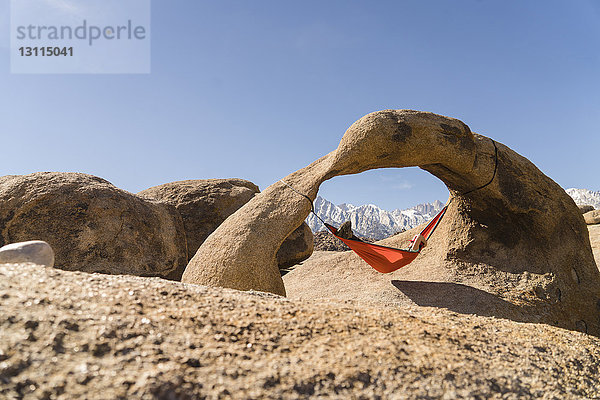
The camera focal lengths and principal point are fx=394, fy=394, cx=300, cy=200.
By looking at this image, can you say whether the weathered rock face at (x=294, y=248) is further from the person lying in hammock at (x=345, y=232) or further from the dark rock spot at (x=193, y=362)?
the dark rock spot at (x=193, y=362)

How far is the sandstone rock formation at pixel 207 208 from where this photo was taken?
20.4 feet

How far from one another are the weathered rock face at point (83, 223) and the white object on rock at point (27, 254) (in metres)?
2.55

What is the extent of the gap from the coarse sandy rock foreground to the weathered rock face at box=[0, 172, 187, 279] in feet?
10.0

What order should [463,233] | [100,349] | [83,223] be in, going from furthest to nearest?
[463,233], [83,223], [100,349]

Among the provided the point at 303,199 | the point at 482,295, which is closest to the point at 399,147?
the point at 303,199

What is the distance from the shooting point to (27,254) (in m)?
2.21

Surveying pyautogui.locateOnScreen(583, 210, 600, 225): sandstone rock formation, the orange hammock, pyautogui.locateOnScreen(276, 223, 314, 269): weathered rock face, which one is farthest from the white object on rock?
pyautogui.locateOnScreen(583, 210, 600, 225): sandstone rock formation

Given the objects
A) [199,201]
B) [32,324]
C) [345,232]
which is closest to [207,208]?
[199,201]

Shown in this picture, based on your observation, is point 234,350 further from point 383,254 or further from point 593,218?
point 593,218

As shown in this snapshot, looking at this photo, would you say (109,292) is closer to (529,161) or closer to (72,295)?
(72,295)

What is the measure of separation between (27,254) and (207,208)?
439cm

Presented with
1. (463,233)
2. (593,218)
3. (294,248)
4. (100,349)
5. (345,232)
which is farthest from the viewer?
(593,218)

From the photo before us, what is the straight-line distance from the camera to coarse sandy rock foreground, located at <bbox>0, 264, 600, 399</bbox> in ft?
4.10

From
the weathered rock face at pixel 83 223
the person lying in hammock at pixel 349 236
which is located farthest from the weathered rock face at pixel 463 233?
the weathered rock face at pixel 83 223
